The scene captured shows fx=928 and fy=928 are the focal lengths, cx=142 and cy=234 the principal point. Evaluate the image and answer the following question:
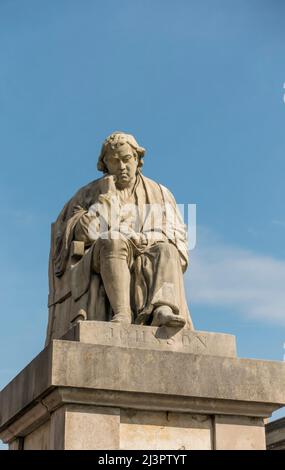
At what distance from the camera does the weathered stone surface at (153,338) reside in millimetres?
8250

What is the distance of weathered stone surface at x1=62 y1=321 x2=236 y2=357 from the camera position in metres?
8.25

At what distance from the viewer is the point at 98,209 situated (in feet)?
31.1

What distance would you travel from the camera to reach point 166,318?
846 cm

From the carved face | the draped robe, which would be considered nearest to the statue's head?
the carved face

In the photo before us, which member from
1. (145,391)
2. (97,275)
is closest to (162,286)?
(97,275)

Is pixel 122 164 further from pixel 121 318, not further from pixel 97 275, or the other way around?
pixel 121 318

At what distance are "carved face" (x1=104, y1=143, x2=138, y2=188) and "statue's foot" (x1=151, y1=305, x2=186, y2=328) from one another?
6.01ft

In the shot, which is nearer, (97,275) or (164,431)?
(164,431)

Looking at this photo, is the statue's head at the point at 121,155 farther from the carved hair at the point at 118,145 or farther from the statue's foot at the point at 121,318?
the statue's foot at the point at 121,318

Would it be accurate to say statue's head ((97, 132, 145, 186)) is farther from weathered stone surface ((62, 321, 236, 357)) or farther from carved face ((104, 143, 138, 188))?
weathered stone surface ((62, 321, 236, 357))

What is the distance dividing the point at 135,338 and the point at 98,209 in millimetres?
1691

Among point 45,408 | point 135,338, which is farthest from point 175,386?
point 45,408

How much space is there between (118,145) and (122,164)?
0.21 m

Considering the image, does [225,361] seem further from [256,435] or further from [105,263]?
[105,263]
